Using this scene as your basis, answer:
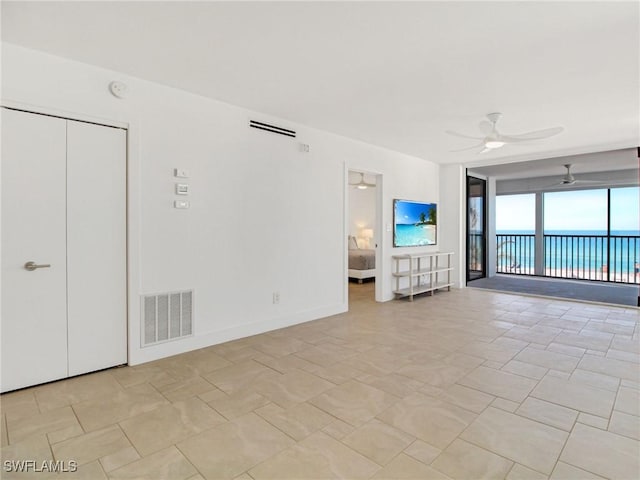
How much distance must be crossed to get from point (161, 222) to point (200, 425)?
6.05ft

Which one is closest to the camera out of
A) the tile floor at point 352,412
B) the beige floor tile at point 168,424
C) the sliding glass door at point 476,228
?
the tile floor at point 352,412

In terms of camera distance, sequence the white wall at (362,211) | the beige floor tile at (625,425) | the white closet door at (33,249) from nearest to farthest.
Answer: the beige floor tile at (625,425) → the white closet door at (33,249) → the white wall at (362,211)

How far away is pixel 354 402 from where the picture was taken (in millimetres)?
2430

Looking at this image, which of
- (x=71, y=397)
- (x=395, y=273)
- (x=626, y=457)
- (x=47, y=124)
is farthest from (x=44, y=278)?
(x=395, y=273)

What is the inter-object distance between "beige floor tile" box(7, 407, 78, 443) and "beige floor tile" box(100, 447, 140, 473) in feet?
1.59

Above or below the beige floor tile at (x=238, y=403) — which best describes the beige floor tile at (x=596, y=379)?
above

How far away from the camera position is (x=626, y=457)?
1.84 metres

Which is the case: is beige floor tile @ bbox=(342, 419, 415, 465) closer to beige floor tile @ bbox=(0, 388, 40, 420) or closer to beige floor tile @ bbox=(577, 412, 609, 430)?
beige floor tile @ bbox=(577, 412, 609, 430)

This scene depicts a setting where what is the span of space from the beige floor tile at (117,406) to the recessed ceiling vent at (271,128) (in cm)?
277

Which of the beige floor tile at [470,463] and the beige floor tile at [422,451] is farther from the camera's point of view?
the beige floor tile at [422,451]

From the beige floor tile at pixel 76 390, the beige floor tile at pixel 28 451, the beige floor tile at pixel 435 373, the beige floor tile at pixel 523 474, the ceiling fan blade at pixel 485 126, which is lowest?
the beige floor tile at pixel 523 474

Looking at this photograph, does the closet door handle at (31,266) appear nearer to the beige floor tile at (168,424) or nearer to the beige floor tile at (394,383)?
the beige floor tile at (168,424)

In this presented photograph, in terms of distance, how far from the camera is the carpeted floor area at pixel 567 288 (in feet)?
19.9

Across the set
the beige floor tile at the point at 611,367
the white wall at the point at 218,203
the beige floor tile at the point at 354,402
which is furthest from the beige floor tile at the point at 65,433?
the beige floor tile at the point at 611,367
